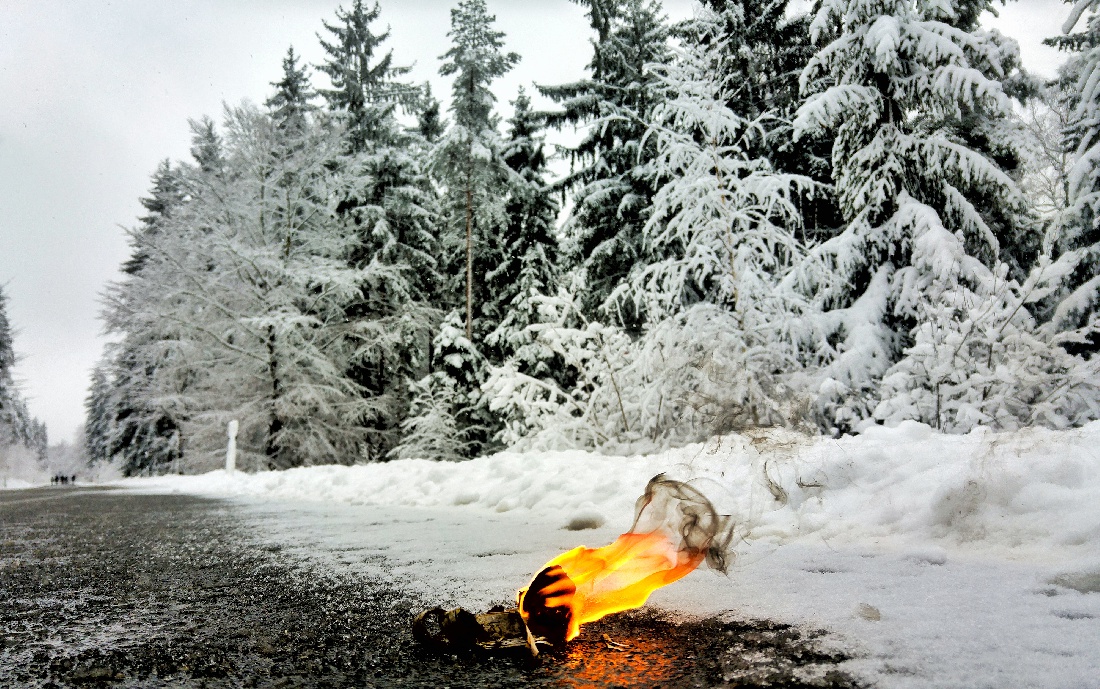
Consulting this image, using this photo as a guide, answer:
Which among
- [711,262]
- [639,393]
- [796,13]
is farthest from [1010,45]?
[639,393]

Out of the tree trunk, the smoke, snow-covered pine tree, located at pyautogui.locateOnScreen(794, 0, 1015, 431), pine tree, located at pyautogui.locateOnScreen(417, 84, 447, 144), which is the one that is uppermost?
pine tree, located at pyautogui.locateOnScreen(417, 84, 447, 144)

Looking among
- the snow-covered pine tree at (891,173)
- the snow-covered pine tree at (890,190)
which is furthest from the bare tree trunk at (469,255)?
the snow-covered pine tree at (891,173)

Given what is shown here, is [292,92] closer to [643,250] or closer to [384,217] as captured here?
[384,217]

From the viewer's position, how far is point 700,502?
8.68 ft

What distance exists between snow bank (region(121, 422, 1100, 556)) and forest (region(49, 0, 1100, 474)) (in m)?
2.57

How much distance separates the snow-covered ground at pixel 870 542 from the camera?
75.9 inches

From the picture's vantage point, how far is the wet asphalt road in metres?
1.71

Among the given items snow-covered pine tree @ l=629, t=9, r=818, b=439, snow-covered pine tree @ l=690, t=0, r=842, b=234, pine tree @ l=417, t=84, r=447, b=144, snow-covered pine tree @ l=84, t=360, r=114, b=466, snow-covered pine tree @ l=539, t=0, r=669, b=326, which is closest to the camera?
snow-covered pine tree @ l=629, t=9, r=818, b=439

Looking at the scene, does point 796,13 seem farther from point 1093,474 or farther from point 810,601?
point 810,601

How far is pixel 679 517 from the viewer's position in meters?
2.60

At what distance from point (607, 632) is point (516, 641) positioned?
1.15 feet

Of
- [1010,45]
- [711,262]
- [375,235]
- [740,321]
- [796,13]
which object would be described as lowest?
[740,321]

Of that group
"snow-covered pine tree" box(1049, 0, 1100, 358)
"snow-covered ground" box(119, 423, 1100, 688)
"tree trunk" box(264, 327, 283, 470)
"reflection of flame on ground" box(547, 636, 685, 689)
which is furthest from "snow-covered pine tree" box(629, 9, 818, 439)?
"tree trunk" box(264, 327, 283, 470)

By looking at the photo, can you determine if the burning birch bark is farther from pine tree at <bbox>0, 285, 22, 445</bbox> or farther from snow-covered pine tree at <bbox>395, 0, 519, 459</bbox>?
pine tree at <bbox>0, 285, 22, 445</bbox>
